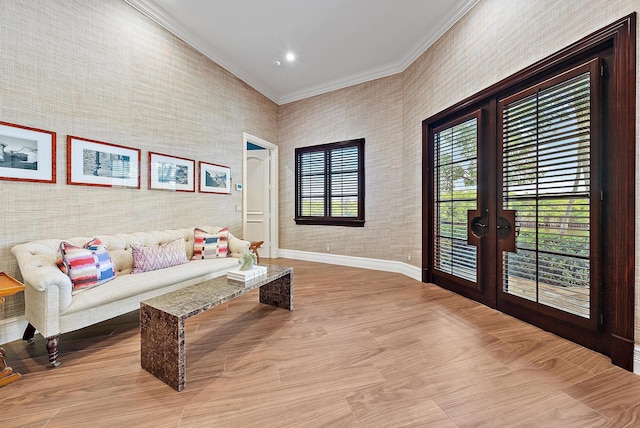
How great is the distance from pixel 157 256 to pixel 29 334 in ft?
3.50

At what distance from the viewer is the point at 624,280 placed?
1.75 meters

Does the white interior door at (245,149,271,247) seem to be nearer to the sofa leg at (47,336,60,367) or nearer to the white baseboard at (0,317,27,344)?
the white baseboard at (0,317,27,344)

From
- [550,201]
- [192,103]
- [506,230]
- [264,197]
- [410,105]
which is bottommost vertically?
[506,230]

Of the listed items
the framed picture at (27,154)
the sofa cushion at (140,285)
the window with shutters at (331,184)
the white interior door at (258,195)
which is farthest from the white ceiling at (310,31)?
the sofa cushion at (140,285)

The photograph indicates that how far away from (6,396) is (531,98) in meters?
4.43

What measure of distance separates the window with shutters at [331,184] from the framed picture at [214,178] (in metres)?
1.61

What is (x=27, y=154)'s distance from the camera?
88.7 inches

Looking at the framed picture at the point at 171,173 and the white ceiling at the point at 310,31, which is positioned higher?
the white ceiling at the point at 310,31

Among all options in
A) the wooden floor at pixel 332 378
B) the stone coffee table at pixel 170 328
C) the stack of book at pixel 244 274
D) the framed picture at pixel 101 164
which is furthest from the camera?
the framed picture at pixel 101 164

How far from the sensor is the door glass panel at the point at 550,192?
203 centimetres

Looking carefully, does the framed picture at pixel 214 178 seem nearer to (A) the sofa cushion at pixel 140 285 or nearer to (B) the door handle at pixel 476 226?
(A) the sofa cushion at pixel 140 285

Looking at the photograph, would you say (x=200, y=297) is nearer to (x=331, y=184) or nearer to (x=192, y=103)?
(x=192, y=103)

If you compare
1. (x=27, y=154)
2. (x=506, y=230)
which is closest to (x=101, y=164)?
(x=27, y=154)

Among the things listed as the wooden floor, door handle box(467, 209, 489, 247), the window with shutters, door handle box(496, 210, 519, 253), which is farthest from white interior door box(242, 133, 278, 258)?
door handle box(496, 210, 519, 253)
